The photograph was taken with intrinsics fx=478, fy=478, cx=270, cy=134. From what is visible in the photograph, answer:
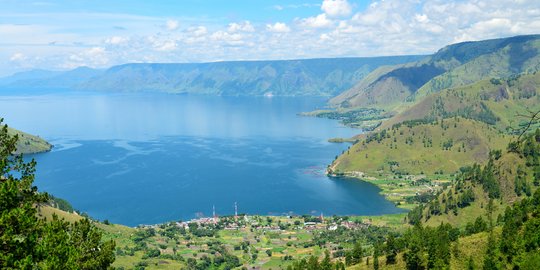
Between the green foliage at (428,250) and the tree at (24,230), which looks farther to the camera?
the green foliage at (428,250)

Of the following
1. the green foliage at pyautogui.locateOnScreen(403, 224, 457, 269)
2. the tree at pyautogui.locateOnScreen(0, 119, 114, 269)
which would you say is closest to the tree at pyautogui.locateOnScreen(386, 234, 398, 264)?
the green foliage at pyautogui.locateOnScreen(403, 224, 457, 269)

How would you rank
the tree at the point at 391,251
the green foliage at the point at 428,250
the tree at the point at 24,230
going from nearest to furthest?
the tree at the point at 24,230
the green foliage at the point at 428,250
the tree at the point at 391,251

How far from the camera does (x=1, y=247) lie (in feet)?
103

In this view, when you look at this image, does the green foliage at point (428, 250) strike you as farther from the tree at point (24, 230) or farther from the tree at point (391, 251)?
the tree at point (24, 230)

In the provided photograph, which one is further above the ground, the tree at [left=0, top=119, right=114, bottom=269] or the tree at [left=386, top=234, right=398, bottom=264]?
the tree at [left=0, top=119, right=114, bottom=269]

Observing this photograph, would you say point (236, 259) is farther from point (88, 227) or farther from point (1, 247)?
point (1, 247)

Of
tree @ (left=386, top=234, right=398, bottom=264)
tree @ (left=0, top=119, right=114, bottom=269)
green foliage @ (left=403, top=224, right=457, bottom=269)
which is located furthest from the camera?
tree @ (left=386, top=234, right=398, bottom=264)

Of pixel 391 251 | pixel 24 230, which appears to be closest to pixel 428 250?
pixel 391 251

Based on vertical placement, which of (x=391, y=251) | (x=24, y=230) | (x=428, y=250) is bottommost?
(x=391, y=251)

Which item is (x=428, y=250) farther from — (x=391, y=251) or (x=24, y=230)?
(x=24, y=230)

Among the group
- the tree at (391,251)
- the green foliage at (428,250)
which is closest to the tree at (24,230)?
the green foliage at (428,250)

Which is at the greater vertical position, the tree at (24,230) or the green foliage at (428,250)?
the tree at (24,230)

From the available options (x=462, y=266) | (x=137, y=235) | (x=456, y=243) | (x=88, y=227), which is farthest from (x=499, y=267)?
(x=137, y=235)

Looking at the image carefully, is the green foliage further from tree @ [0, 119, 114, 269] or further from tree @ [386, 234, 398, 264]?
tree @ [0, 119, 114, 269]
